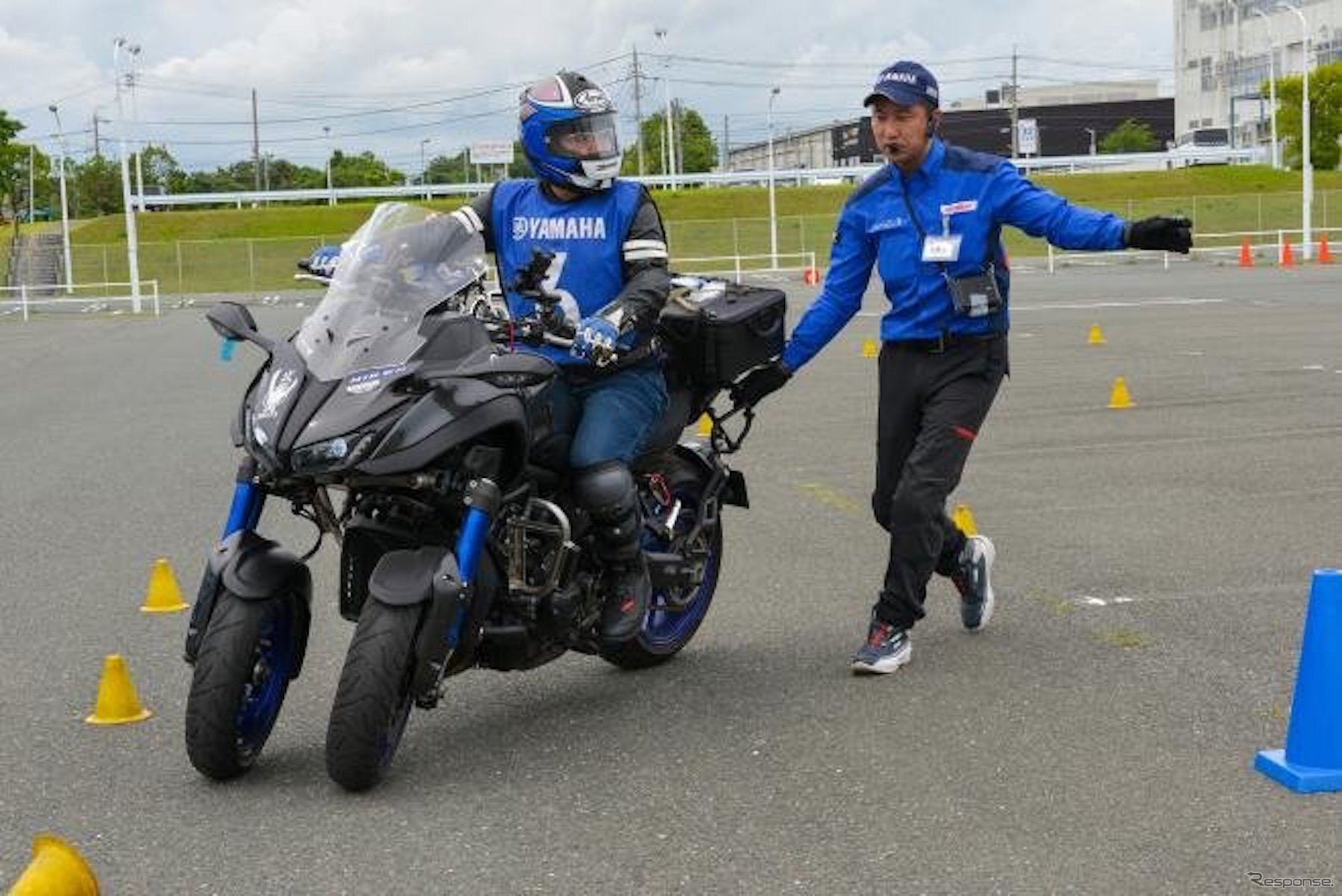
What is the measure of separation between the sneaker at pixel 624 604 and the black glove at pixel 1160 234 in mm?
1981

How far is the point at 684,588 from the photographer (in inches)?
255

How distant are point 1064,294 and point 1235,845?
32005 mm

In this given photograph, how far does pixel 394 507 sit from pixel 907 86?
242cm

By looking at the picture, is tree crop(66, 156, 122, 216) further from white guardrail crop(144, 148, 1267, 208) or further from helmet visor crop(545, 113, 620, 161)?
helmet visor crop(545, 113, 620, 161)

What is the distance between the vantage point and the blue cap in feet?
20.4

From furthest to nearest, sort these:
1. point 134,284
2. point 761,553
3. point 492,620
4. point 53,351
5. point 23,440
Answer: point 134,284
point 53,351
point 23,440
point 761,553
point 492,620

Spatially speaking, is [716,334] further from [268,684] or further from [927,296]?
[268,684]

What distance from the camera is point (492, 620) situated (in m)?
5.31

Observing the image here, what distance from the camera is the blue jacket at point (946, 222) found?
20.4 feet

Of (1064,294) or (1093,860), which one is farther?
(1064,294)

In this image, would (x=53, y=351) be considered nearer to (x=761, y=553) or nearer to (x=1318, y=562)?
(x=761, y=553)

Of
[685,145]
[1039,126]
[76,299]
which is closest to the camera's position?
[76,299]

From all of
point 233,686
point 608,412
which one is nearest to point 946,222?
point 608,412

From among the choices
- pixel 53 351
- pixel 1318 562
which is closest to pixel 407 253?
pixel 1318 562
